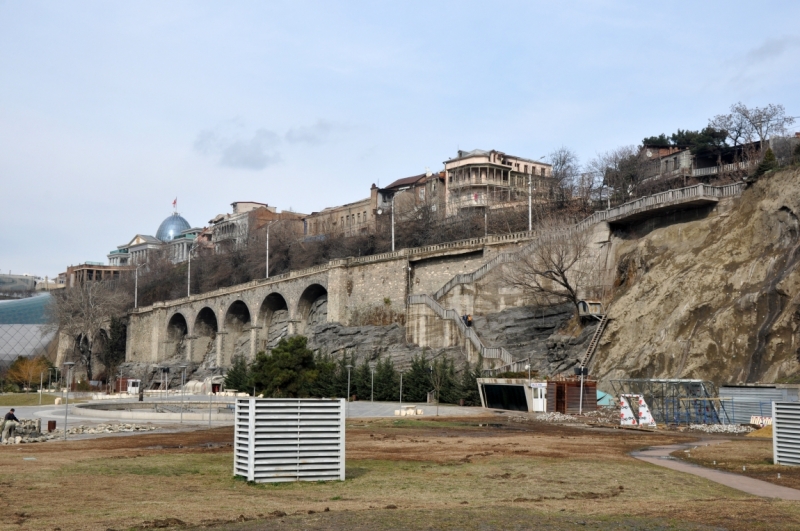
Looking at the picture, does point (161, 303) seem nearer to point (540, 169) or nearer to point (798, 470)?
point (540, 169)

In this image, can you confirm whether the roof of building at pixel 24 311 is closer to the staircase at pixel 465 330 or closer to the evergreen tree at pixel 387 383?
the staircase at pixel 465 330

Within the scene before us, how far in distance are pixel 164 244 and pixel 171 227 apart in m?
11.9

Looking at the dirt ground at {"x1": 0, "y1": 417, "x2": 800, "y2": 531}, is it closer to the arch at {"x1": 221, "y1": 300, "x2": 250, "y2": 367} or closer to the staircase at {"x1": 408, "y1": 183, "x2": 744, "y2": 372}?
the staircase at {"x1": 408, "y1": 183, "x2": 744, "y2": 372}

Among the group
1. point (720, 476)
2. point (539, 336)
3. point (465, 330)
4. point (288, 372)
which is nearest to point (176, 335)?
point (288, 372)

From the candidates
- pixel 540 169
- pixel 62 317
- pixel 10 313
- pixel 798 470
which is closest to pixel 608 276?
pixel 798 470

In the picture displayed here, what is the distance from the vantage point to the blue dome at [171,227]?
16925 centimetres

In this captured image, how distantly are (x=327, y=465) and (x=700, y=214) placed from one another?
4169 cm

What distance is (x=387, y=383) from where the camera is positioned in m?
63.5

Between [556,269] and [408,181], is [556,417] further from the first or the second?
[408,181]

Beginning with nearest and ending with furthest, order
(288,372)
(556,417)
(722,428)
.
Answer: (722,428)
(556,417)
(288,372)

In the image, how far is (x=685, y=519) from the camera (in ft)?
45.1

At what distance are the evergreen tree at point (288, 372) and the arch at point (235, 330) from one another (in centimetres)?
3501

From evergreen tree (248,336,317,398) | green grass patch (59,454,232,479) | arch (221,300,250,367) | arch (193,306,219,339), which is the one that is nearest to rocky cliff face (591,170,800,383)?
evergreen tree (248,336,317,398)

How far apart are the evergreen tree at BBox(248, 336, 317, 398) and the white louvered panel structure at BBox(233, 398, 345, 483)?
44080mm
